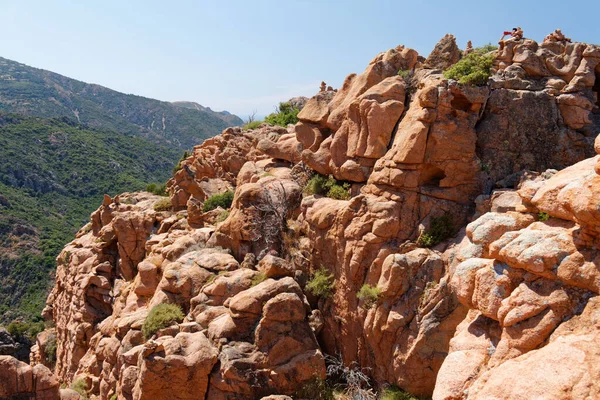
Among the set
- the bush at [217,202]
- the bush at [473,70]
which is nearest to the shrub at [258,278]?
the bush at [217,202]

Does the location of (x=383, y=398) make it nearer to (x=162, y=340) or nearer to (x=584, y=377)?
(x=162, y=340)

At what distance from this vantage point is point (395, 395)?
14.1 metres

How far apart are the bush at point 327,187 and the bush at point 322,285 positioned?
122 inches

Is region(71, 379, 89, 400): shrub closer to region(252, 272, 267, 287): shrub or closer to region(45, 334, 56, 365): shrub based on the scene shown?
region(252, 272, 267, 287): shrub

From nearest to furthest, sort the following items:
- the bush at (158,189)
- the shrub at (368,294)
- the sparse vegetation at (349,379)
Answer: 1. the sparse vegetation at (349,379)
2. the shrub at (368,294)
3. the bush at (158,189)

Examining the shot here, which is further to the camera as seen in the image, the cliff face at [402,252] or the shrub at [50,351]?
the shrub at [50,351]

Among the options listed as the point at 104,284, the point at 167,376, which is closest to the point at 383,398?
the point at 167,376

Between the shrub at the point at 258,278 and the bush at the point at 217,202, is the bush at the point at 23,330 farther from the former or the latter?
the shrub at the point at 258,278

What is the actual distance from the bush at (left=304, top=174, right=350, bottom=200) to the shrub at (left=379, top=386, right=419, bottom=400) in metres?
7.23

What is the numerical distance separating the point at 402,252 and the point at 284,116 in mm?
21197

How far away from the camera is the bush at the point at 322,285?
1714 centimetres

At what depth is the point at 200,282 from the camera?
59.9 ft

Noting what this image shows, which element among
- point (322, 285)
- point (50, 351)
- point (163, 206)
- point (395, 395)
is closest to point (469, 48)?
point (322, 285)

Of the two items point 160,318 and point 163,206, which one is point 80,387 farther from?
point 163,206
